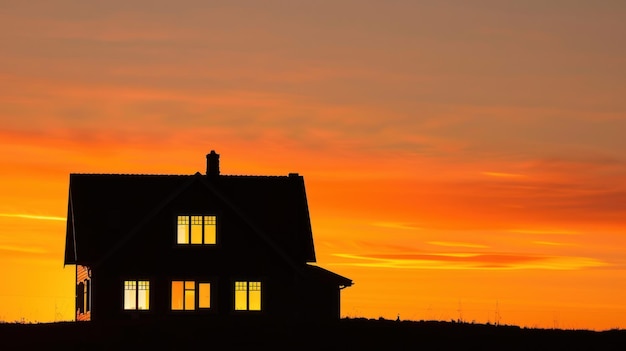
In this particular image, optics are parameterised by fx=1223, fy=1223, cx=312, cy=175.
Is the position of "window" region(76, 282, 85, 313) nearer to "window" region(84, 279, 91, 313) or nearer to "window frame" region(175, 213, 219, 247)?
"window" region(84, 279, 91, 313)

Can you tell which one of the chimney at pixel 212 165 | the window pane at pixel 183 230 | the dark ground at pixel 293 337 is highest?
the chimney at pixel 212 165

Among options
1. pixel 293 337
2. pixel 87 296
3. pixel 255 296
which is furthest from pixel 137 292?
pixel 293 337

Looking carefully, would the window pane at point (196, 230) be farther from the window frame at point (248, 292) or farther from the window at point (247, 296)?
the window at point (247, 296)

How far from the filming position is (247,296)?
63.0 metres

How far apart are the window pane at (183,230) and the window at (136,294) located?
2737 mm

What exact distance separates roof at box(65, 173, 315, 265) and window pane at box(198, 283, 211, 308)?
3.92 m

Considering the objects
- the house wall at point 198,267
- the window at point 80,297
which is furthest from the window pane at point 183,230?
the window at point 80,297

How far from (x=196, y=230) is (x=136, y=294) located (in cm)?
446

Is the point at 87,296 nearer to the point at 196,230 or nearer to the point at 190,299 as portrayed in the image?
the point at 190,299

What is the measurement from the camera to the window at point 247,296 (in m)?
62.9

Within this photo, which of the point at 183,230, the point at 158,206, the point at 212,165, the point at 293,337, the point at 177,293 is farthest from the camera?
the point at 212,165

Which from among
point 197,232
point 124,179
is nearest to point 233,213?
point 197,232

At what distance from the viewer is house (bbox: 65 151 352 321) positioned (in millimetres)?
62188

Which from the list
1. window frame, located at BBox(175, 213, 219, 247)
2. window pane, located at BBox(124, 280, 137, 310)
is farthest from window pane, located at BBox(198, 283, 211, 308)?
window pane, located at BBox(124, 280, 137, 310)
